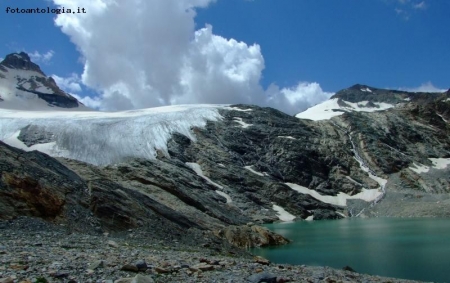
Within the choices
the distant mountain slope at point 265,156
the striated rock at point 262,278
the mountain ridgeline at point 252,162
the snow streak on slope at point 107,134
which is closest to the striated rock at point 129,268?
the striated rock at point 262,278

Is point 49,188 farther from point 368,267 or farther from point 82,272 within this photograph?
point 368,267

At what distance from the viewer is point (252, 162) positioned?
11725 centimetres

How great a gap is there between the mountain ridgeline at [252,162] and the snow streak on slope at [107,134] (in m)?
0.26

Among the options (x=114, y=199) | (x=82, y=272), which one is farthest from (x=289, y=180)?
(x=82, y=272)

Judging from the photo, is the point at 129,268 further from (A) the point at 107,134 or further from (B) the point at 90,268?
(A) the point at 107,134

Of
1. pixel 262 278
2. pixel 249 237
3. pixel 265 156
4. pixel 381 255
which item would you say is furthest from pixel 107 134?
pixel 262 278

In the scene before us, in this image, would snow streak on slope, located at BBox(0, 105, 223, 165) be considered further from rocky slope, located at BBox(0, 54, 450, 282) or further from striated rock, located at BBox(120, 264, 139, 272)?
striated rock, located at BBox(120, 264, 139, 272)

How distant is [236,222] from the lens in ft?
218

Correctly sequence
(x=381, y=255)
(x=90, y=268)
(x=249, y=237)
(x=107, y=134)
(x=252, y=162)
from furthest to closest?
(x=252, y=162) → (x=107, y=134) → (x=249, y=237) → (x=381, y=255) → (x=90, y=268)

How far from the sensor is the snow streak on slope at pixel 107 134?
9393cm

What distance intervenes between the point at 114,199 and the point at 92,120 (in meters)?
85.5

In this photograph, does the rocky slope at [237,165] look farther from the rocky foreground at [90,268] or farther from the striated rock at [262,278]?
the striated rock at [262,278]

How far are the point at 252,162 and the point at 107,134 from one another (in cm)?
3994

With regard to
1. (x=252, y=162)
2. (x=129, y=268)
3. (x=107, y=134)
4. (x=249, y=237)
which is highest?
(x=107, y=134)
